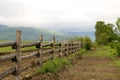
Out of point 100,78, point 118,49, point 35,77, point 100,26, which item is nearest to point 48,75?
point 35,77

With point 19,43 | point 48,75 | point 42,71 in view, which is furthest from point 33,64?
point 19,43

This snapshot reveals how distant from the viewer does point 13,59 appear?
1004 centimetres

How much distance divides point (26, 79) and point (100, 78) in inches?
130

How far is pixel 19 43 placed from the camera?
10.3 meters

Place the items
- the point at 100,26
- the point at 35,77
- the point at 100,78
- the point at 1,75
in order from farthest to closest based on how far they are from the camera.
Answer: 1. the point at 100,26
2. the point at 100,78
3. the point at 35,77
4. the point at 1,75

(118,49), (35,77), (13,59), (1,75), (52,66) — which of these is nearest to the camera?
(1,75)

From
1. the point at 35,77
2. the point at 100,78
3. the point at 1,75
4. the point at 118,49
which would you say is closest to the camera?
the point at 1,75

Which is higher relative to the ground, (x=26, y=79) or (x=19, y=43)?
(x=19, y=43)

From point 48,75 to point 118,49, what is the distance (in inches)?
666

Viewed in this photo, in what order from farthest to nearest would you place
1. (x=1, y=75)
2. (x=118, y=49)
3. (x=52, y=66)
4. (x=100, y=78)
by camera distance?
(x=118, y=49) < (x=52, y=66) < (x=100, y=78) < (x=1, y=75)

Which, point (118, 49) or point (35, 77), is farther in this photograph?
point (118, 49)

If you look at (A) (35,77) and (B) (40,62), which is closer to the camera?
(A) (35,77)

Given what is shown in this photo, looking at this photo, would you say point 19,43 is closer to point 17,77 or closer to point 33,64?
point 17,77

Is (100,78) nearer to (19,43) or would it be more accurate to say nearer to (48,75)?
(48,75)
